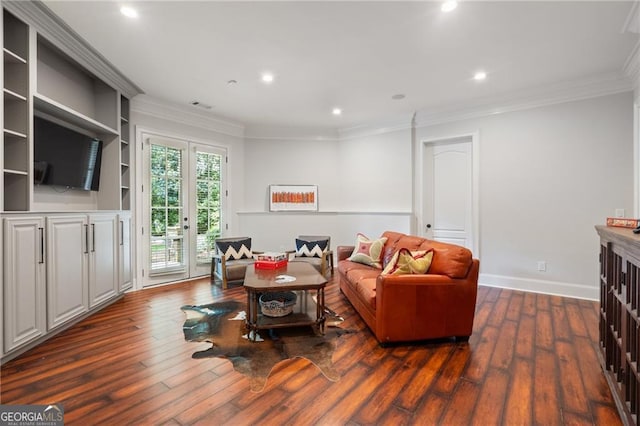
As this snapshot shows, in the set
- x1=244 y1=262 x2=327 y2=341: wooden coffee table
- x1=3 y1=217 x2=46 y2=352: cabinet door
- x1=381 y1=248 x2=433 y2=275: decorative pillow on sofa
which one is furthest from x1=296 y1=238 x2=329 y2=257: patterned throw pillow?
x1=3 y1=217 x2=46 y2=352: cabinet door

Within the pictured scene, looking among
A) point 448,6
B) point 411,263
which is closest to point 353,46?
point 448,6

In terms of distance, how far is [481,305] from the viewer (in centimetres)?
377

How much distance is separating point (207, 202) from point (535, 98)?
5268mm

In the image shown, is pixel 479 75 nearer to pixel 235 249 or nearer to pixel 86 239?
pixel 235 249

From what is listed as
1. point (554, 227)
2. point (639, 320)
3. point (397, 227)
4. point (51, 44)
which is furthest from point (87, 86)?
point (554, 227)

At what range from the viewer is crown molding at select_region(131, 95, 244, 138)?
449cm

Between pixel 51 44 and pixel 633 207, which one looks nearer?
pixel 51 44

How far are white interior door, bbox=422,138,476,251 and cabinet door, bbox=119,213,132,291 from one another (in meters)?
4.55

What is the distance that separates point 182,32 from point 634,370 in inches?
157

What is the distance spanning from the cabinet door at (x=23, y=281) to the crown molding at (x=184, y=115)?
251 cm

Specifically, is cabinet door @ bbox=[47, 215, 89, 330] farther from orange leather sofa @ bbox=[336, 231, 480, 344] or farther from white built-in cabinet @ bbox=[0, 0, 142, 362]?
orange leather sofa @ bbox=[336, 231, 480, 344]

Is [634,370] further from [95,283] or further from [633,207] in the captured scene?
[95,283]

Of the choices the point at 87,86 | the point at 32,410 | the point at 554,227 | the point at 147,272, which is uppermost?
the point at 87,86

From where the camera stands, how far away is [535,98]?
13.9ft
